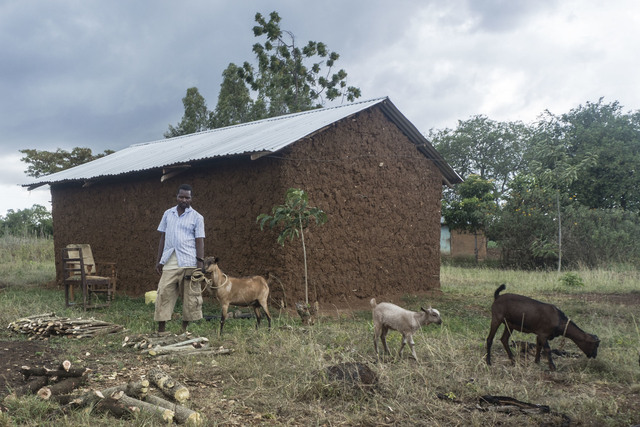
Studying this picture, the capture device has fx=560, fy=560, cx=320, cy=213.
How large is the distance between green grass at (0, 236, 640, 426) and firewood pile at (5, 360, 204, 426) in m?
0.11

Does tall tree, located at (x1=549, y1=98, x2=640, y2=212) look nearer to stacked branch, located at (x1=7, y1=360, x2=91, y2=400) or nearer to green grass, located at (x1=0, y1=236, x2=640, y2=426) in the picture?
green grass, located at (x1=0, y1=236, x2=640, y2=426)

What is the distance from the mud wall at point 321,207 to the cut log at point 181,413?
468 cm

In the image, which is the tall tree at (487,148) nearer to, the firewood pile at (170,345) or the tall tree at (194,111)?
the tall tree at (194,111)

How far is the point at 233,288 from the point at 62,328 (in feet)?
7.70

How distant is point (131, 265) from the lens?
39.2 feet

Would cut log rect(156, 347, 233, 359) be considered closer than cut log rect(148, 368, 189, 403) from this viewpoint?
No

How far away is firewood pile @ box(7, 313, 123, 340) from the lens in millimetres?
7391

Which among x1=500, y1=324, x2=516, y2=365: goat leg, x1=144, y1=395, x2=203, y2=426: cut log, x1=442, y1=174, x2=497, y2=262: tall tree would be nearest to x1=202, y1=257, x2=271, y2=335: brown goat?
x1=144, y1=395, x2=203, y2=426: cut log

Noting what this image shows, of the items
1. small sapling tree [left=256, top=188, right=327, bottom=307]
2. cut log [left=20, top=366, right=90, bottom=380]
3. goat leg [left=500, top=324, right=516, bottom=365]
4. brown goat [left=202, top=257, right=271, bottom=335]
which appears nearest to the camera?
cut log [left=20, top=366, right=90, bottom=380]

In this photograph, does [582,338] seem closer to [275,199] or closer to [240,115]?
[275,199]

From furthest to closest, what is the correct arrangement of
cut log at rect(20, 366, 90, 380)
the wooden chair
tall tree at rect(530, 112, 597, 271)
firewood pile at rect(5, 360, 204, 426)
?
tall tree at rect(530, 112, 597, 271)
the wooden chair
cut log at rect(20, 366, 90, 380)
firewood pile at rect(5, 360, 204, 426)

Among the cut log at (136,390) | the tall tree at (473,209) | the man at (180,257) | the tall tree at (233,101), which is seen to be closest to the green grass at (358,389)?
the cut log at (136,390)

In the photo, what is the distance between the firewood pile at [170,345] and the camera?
628 cm

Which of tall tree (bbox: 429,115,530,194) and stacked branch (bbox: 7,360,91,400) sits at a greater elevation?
tall tree (bbox: 429,115,530,194)
